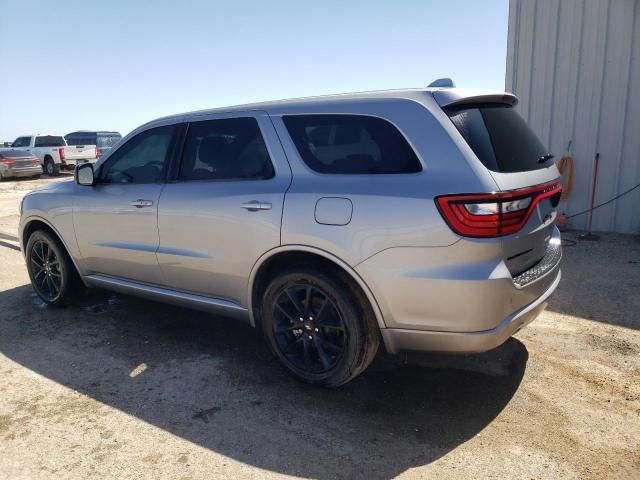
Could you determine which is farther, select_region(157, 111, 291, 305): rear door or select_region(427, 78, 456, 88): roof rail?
select_region(157, 111, 291, 305): rear door

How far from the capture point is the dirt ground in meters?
2.57

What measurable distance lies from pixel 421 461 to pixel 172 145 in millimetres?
2849

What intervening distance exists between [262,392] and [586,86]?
271 inches

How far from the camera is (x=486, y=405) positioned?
10.0ft

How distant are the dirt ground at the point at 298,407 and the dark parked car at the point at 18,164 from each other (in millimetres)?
18493

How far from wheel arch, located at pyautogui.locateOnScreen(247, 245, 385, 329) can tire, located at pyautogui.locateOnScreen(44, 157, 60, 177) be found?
22.2 m

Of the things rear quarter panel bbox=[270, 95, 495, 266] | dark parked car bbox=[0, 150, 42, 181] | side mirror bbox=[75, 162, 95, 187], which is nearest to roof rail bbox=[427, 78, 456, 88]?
rear quarter panel bbox=[270, 95, 495, 266]

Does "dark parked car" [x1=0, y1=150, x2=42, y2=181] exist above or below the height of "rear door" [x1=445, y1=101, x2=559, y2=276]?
below

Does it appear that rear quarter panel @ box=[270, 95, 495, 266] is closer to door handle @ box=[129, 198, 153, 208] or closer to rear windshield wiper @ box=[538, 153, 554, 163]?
rear windshield wiper @ box=[538, 153, 554, 163]

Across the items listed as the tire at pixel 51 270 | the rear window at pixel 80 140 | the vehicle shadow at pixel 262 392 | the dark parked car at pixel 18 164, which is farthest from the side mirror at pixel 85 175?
the rear window at pixel 80 140

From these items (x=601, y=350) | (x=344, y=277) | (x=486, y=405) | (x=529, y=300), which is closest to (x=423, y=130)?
(x=344, y=277)

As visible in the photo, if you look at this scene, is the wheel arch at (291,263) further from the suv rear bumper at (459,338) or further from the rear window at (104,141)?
the rear window at (104,141)

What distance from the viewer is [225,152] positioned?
144 inches

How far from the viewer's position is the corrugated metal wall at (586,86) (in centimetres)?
720
